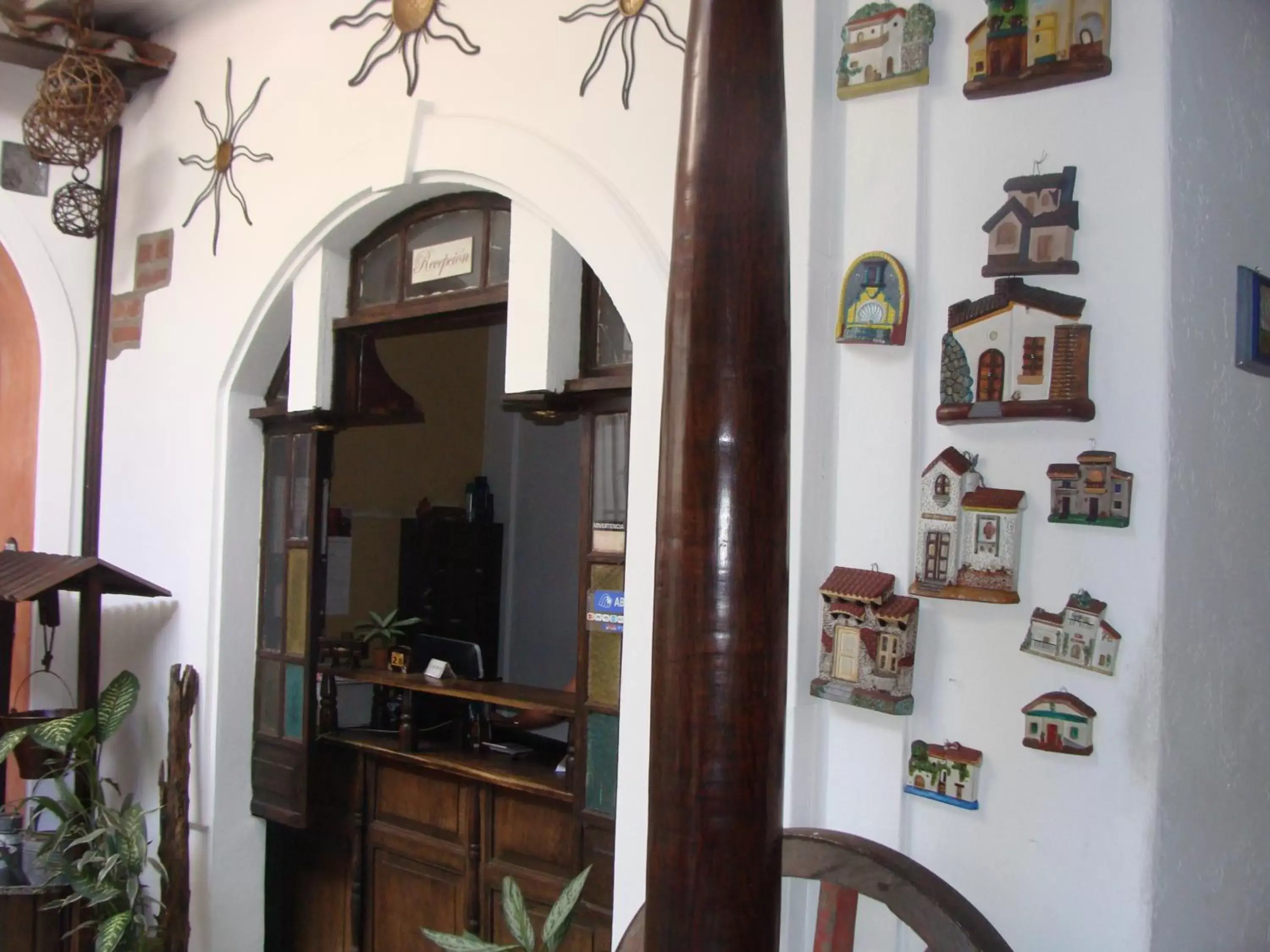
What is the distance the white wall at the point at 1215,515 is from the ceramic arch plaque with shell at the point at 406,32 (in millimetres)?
1894

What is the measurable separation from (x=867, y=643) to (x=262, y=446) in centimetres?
262

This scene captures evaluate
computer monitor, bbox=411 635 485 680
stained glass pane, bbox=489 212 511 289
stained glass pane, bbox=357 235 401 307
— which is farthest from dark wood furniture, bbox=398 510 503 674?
stained glass pane, bbox=489 212 511 289

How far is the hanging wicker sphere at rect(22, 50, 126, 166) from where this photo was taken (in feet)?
13.1

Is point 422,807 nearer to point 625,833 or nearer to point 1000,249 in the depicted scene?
point 625,833

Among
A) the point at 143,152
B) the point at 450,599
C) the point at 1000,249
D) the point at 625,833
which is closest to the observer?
the point at 1000,249

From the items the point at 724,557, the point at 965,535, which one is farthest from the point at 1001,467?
the point at 724,557

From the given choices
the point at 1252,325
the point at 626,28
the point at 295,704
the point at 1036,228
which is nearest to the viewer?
the point at 1036,228

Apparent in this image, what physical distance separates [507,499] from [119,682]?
2.85m

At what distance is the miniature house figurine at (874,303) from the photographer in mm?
2121

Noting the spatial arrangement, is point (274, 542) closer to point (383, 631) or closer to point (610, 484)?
point (383, 631)

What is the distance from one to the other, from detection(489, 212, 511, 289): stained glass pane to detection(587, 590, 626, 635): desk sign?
3.17 feet

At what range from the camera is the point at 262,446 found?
400 centimetres

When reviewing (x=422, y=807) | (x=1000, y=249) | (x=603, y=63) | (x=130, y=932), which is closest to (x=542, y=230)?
(x=603, y=63)

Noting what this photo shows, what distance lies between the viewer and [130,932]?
3.62 metres
